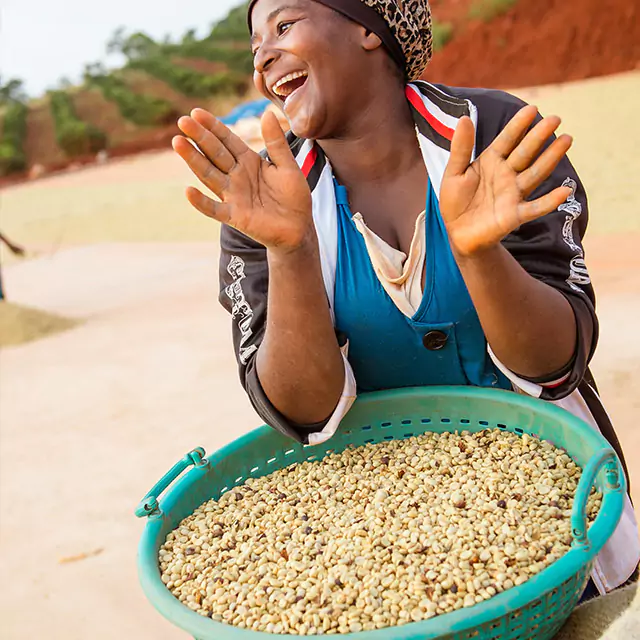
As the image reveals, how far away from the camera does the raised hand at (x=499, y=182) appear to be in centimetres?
118

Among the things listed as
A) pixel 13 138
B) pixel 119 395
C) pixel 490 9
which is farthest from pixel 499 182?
pixel 13 138

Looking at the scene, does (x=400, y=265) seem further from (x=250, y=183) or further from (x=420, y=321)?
(x=250, y=183)

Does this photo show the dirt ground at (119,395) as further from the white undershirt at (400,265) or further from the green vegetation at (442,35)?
the green vegetation at (442,35)

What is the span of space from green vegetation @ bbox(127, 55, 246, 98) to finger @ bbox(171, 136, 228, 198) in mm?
25869

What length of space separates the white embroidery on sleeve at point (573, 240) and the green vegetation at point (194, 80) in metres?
25.7

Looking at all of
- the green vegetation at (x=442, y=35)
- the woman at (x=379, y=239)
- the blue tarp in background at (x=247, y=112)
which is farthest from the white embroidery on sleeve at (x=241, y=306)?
the green vegetation at (x=442, y=35)

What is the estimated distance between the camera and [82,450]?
390 cm

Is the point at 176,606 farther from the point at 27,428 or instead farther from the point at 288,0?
the point at 27,428

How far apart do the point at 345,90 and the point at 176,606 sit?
1.00 meters

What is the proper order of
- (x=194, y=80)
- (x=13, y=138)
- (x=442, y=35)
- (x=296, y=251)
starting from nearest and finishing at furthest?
(x=296, y=251) → (x=442, y=35) → (x=13, y=138) → (x=194, y=80)

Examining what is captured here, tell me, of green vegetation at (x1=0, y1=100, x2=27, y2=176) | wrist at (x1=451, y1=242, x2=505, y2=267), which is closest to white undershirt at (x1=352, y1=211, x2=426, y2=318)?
wrist at (x1=451, y1=242, x2=505, y2=267)

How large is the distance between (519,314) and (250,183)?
1.71 feet

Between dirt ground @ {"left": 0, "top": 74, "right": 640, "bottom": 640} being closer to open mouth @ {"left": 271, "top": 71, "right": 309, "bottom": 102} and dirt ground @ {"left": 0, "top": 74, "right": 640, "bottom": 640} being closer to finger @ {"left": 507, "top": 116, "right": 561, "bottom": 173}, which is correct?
open mouth @ {"left": 271, "top": 71, "right": 309, "bottom": 102}

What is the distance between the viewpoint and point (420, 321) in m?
1.64
